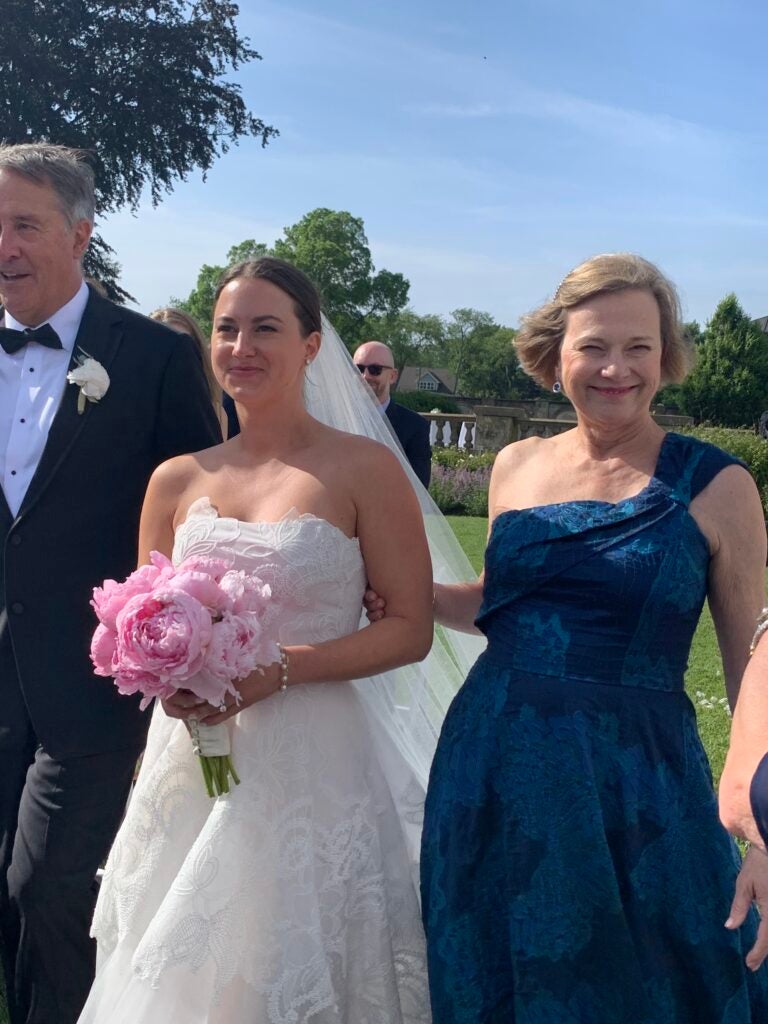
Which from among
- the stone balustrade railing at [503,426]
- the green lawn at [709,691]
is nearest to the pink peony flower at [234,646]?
the green lawn at [709,691]

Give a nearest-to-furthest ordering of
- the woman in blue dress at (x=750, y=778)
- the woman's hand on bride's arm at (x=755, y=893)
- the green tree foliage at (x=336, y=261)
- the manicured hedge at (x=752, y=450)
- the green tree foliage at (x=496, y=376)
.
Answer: the woman in blue dress at (x=750, y=778)
the woman's hand on bride's arm at (x=755, y=893)
the manicured hedge at (x=752, y=450)
the green tree foliage at (x=336, y=261)
the green tree foliage at (x=496, y=376)

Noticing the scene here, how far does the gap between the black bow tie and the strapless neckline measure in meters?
0.83

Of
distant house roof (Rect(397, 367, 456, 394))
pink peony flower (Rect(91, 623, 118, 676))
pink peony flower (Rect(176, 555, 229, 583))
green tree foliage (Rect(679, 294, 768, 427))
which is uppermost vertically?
distant house roof (Rect(397, 367, 456, 394))

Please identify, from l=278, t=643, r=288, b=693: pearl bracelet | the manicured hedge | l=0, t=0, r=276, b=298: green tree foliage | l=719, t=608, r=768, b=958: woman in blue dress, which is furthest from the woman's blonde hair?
l=0, t=0, r=276, b=298: green tree foliage

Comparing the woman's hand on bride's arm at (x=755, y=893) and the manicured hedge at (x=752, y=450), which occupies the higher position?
the manicured hedge at (x=752, y=450)

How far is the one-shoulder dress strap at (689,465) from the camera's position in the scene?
269cm

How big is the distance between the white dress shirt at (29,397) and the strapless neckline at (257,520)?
2.19 feet

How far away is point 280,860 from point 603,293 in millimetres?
1724

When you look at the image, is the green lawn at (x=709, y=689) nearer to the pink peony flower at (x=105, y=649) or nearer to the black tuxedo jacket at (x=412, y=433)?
the pink peony flower at (x=105, y=649)

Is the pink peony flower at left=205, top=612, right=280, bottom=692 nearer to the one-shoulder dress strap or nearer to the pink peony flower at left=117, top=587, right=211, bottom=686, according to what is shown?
the pink peony flower at left=117, top=587, right=211, bottom=686

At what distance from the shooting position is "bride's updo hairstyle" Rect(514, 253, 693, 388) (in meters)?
2.81

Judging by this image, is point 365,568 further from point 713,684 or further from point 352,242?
point 352,242

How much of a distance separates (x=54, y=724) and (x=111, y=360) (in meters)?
1.18

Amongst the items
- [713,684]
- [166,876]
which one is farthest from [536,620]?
[713,684]
